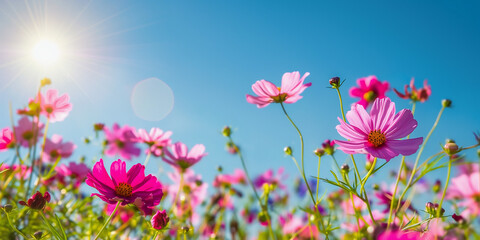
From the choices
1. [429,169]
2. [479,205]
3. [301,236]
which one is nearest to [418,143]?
[429,169]

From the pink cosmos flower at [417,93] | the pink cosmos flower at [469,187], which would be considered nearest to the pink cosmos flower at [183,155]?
the pink cosmos flower at [417,93]

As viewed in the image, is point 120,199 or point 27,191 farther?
point 27,191

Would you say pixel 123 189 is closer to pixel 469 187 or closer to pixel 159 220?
pixel 159 220

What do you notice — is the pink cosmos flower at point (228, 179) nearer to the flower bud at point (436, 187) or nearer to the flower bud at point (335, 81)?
the flower bud at point (436, 187)

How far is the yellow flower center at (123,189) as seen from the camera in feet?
2.21

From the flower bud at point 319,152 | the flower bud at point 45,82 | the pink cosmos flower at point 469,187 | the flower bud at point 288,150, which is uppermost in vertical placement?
the flower bud at point 45,82

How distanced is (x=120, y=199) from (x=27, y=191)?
2.12 ft

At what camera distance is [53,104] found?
1.21 metres

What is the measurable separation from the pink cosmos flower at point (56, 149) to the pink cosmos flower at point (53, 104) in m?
0.25

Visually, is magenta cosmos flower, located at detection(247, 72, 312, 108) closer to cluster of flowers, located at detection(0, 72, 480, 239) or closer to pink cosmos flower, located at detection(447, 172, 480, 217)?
cluster of flowers, located at detection(0, 72, 480, 239)

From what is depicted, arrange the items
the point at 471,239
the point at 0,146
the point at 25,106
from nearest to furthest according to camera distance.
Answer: the point at 471,239, the point at 0,146, the point at 25,106

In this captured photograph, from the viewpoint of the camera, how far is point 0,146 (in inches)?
33.2

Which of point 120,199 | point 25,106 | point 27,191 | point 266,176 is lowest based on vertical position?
point 120,199

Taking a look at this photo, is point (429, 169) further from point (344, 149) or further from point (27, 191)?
point (27, 191)
